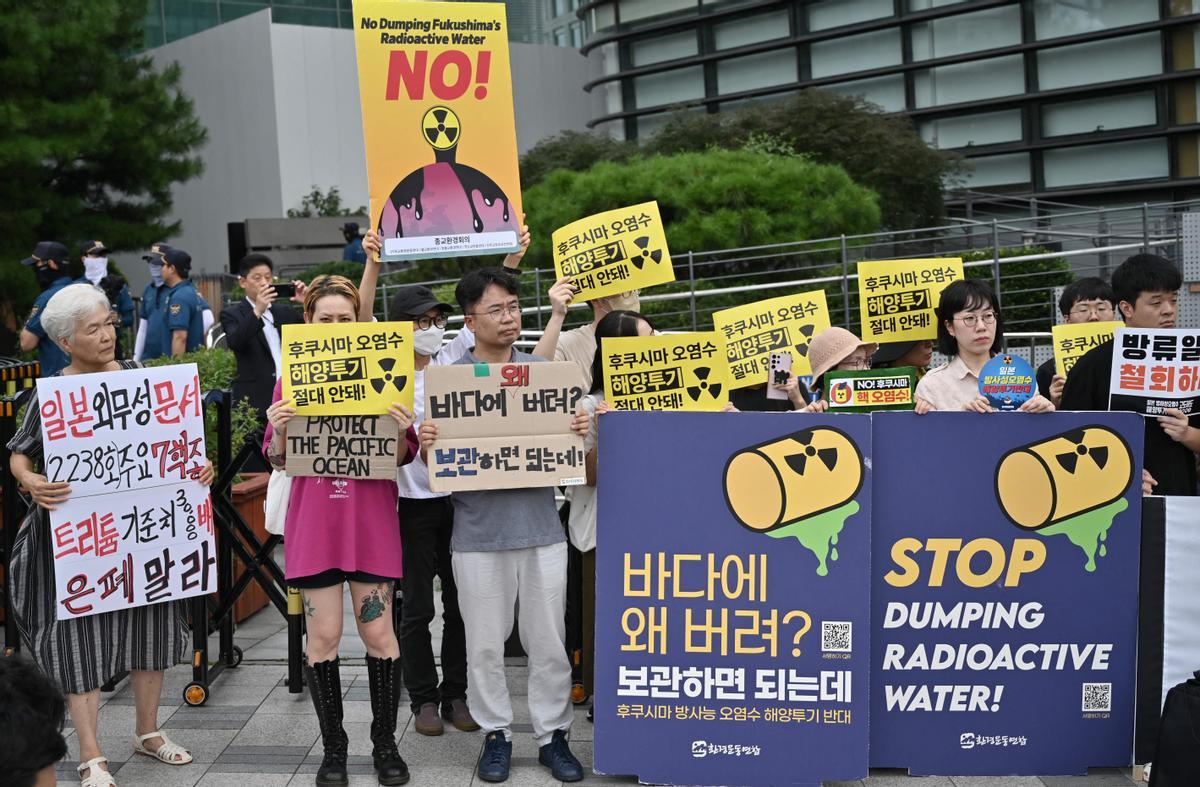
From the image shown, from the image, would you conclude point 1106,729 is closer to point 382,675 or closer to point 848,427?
point 848,427

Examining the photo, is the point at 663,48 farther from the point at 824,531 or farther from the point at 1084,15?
the point at 824,531

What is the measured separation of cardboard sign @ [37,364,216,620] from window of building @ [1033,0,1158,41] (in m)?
33.2

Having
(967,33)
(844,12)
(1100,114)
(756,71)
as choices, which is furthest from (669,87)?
(1100,114)

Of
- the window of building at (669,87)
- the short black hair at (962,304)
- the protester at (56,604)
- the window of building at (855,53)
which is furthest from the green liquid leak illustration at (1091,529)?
the window of building at (669,87)

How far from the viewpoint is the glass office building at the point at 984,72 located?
32.4 m

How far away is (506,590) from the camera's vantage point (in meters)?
4.70

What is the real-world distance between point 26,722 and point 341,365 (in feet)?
7.78

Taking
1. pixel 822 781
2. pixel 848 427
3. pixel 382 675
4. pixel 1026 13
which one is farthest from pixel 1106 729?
pixel 1026 13

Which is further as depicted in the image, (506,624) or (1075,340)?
(1075,340)

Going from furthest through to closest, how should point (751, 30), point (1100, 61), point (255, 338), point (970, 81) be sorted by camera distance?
point (751, 30)
point (970, 81)
point (1100, 61)
point (255, 338)

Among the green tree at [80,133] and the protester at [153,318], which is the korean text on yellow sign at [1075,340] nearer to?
the protester at [153,318]

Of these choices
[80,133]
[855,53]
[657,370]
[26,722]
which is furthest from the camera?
[855,53]

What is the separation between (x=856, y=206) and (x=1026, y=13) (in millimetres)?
15740

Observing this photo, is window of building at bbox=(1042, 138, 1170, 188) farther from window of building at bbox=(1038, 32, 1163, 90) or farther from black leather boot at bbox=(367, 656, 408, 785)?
black leather boot at bbox=(367, 656, 408, 785)
